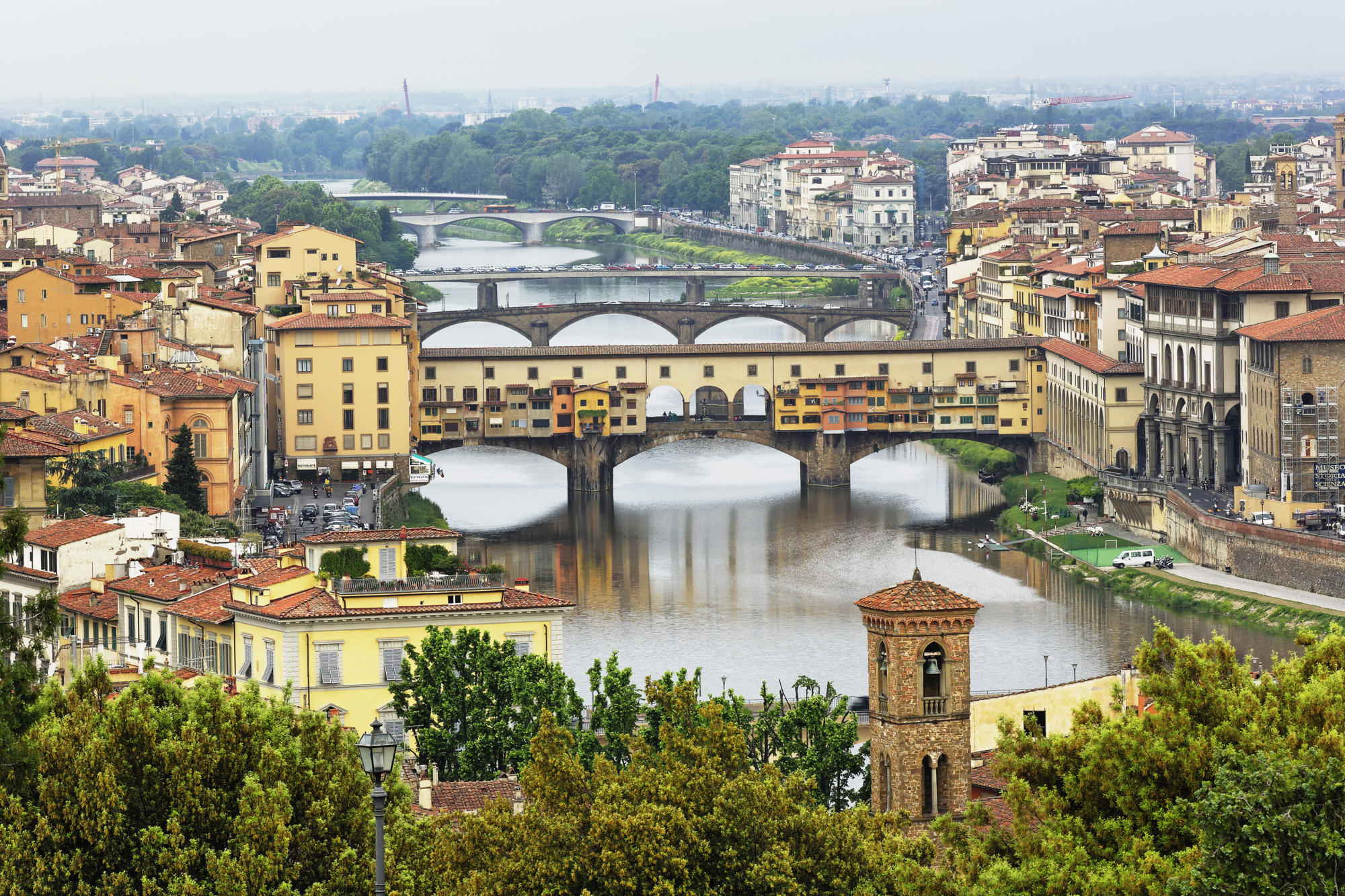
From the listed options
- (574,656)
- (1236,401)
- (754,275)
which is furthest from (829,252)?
(574,656)

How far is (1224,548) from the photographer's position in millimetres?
47750

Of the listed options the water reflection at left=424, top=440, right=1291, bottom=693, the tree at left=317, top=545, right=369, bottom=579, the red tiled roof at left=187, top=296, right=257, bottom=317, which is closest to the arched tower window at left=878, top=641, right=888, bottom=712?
the tree at left=317, top=545, right=369, bottom=579

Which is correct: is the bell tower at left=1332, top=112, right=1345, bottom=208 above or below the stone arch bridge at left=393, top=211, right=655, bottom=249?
above

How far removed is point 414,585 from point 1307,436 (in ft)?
85.0

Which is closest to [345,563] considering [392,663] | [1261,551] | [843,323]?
[392,663]

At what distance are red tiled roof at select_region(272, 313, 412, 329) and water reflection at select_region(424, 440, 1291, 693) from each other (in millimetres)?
4369

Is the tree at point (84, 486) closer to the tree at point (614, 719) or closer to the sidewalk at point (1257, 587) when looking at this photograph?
the tree at point (614, 719)

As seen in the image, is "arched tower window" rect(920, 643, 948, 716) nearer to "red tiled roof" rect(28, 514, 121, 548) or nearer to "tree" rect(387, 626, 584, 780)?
"tree" rect(387, 626, 584, 780)

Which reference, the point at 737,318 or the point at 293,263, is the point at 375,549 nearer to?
the point at 293,263

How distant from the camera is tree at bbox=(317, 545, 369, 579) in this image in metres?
28.3

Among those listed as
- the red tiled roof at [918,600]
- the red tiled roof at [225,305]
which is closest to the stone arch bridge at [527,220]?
the red tiled roof at [225,305]

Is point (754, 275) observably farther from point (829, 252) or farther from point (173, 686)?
point (173, 686)

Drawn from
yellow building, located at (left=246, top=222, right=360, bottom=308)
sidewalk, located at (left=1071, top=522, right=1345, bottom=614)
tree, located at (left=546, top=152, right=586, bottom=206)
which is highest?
tree, located at (left=546, top=152, right=586, bottom=206)

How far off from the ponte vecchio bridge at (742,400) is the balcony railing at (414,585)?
33.5m
